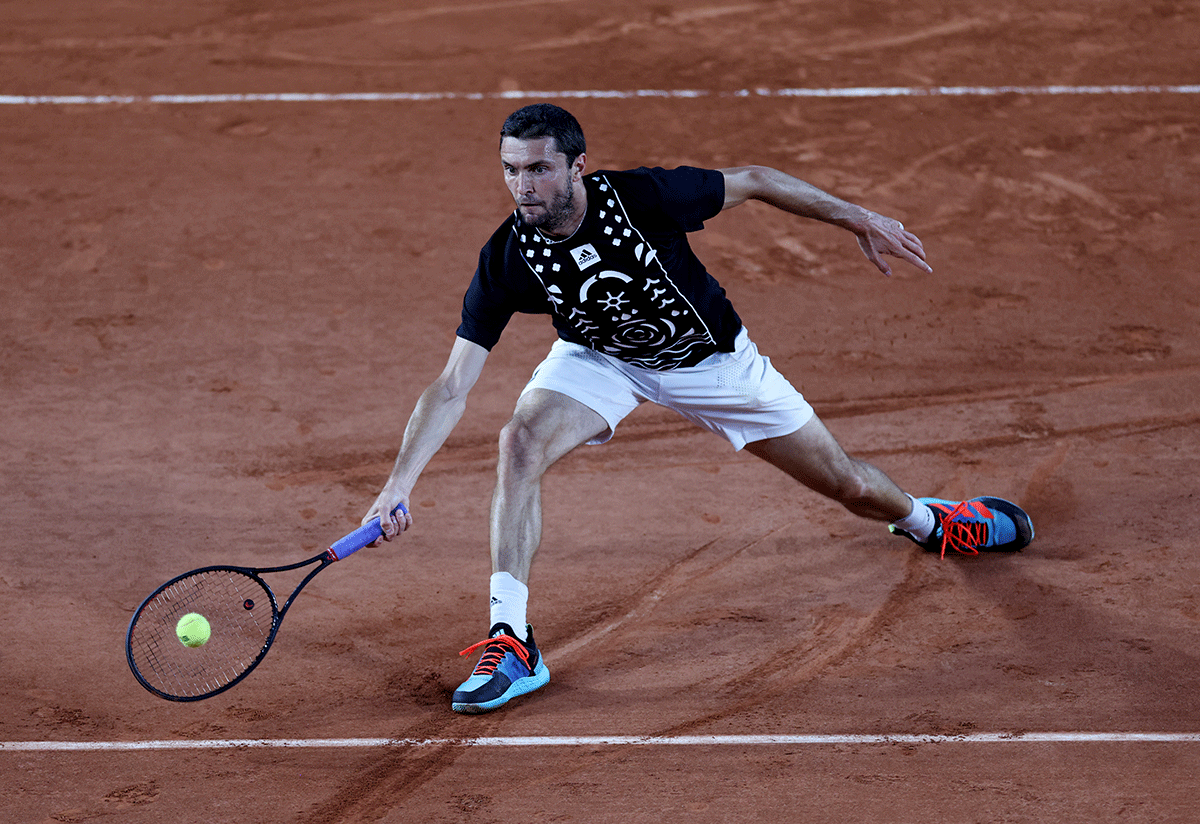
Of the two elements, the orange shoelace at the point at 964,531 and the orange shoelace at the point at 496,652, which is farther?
the orange shoelace at the point at 964,531

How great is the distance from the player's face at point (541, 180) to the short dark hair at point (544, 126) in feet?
0.05

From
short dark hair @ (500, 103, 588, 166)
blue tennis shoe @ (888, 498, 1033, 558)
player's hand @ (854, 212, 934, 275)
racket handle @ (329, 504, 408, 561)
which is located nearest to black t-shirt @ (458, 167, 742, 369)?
short dark hair @ (500, 103, 588, 166)

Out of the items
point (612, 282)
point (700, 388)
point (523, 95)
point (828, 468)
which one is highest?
point (523, 95)

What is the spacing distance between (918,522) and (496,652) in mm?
1782

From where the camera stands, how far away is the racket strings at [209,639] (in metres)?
4.27

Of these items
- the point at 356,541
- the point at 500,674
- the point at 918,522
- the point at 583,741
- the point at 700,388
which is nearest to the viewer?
the point at 356,541

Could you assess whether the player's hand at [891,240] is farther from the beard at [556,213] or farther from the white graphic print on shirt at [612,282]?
the beard at [556,213]

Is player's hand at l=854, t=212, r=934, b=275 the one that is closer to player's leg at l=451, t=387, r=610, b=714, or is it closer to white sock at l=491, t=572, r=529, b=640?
player's leg at l=451, t=387, r=610, b=714

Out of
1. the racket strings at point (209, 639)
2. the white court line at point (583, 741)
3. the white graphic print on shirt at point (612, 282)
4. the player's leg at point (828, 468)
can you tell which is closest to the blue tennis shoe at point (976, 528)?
the player's leg at point (828, 468)

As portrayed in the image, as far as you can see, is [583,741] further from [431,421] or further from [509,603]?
[431,421]

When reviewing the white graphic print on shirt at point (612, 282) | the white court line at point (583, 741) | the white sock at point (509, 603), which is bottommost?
the white court line at point (583, 741)

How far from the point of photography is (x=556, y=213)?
13.4ft

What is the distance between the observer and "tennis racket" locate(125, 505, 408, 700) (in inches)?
159

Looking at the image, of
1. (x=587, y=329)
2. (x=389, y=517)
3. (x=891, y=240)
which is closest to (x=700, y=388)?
(x=587, y=329)
